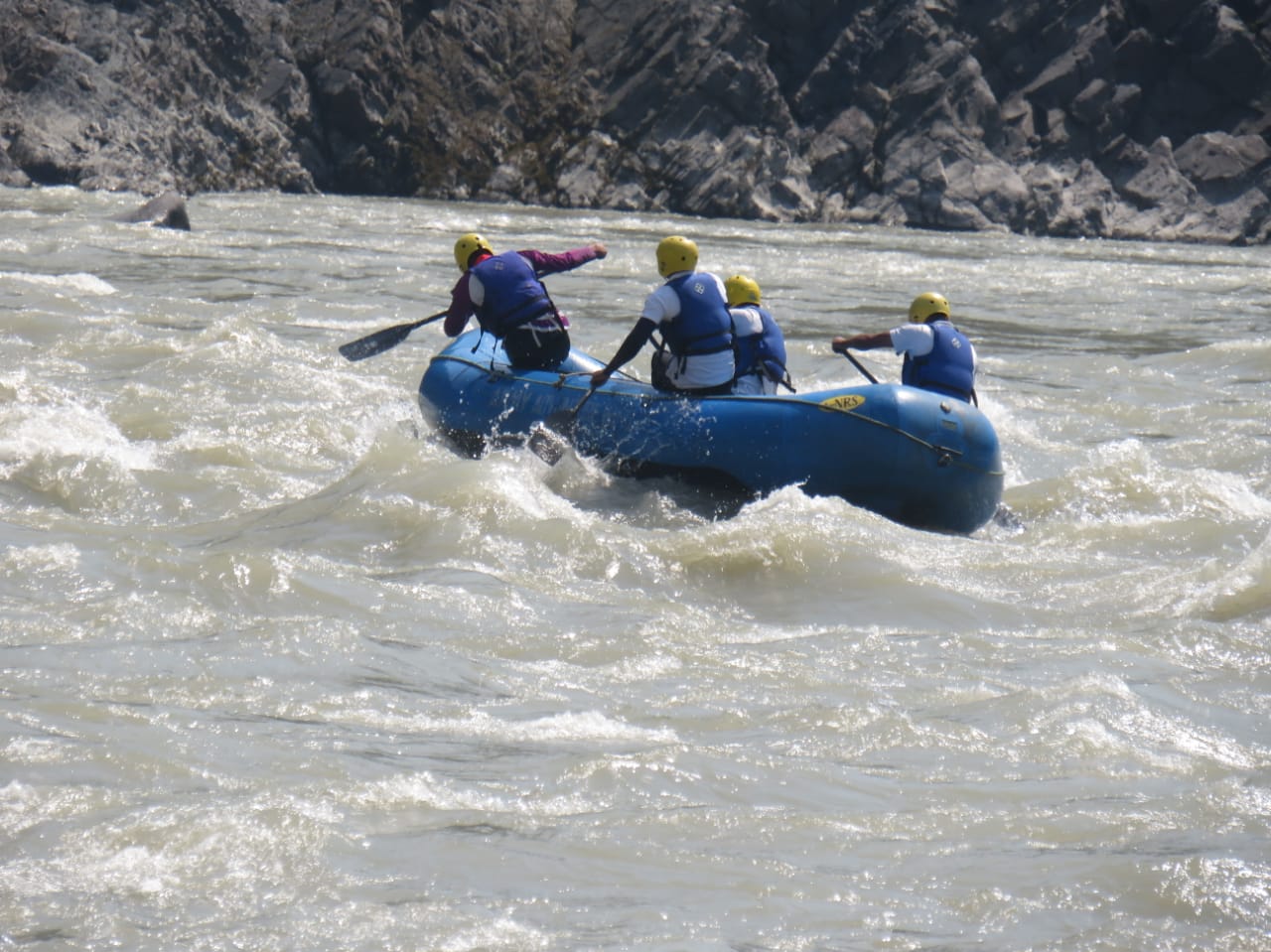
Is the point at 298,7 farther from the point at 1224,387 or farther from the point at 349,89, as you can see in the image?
the point at 1224,387

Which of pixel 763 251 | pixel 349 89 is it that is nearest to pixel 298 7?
pixel 349 89

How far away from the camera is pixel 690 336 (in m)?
8.28

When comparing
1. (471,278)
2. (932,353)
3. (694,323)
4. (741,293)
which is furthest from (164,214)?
(932,353)

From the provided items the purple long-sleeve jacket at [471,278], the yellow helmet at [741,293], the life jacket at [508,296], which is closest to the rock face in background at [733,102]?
the purple long-sleeve jacket at [471,278]

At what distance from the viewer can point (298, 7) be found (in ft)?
146

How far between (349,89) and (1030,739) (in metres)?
41.1

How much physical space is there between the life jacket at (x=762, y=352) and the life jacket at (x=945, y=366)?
2.39 feet

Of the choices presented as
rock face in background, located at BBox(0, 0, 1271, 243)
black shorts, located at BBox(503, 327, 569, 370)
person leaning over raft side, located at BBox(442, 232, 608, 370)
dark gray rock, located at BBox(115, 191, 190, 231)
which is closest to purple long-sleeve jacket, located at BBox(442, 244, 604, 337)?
person leaning over raft side, located at BBox(442, 232, 608, 370)

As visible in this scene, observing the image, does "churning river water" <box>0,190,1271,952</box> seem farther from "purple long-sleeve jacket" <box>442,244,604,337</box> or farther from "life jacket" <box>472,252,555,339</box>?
"life jacket" <box>472,252,555,339</box>

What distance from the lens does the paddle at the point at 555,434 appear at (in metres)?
8.34

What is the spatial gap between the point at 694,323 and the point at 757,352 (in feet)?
1.71

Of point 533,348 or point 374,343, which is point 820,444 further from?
point 374,343

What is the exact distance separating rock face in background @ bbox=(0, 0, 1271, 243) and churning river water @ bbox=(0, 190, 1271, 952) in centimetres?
3183

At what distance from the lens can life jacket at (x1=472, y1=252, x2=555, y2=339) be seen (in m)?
9.11
